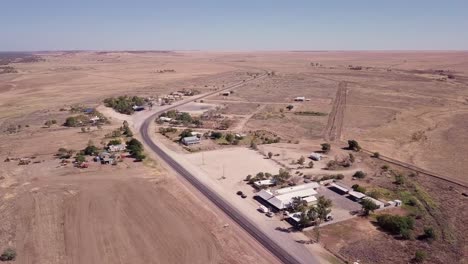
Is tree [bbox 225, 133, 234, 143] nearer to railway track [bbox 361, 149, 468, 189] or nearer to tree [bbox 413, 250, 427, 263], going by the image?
railway track [bbox 361, 149, 468, 189]

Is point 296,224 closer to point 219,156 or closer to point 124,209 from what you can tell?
point 124,209

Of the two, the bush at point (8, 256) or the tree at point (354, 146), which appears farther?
the tree at point (354, 146)

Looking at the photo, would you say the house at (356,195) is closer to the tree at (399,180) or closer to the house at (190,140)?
the tree at (399,180)

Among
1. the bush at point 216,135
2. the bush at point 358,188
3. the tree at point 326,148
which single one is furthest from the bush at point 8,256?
the tree at point 326,148

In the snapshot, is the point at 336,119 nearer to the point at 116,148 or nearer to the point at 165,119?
the point at 165,119

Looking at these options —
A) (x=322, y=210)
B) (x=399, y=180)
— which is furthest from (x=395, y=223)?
(x=399, y=180)

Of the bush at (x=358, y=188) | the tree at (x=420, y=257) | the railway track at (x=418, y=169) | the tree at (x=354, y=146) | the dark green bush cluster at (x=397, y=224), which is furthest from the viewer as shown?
the tree at (x=354, y=146)
